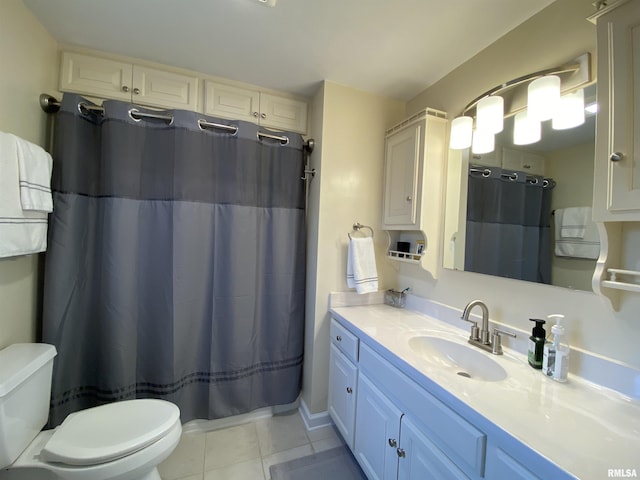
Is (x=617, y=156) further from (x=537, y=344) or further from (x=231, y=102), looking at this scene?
(x=231, y=102)

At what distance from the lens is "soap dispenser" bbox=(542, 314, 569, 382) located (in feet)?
2.91

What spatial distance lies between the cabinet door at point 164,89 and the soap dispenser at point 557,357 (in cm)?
212

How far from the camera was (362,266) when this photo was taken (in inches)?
65.4

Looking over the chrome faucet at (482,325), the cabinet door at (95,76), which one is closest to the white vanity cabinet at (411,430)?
the chrome faucet at (482,325)

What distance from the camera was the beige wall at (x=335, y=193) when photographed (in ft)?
5.52

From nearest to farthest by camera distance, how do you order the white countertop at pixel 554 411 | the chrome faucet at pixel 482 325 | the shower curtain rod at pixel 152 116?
the white countertop at pixel 554 411
the chrome faucet at pixel 482 325
the shower curtain rod at pixel 152 116

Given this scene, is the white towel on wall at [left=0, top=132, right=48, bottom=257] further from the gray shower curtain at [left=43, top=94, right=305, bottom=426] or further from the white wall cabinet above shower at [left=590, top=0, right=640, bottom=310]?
the white wall cabinet above shower at [left=590, top=0, right=640, bottom=310]

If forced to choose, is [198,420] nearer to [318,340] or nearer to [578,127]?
[318,340]

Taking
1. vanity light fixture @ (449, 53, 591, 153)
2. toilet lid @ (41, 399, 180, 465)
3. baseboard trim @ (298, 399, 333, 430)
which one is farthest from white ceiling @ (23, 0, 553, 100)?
baseboard trim @ (298, 399, 333, 430)

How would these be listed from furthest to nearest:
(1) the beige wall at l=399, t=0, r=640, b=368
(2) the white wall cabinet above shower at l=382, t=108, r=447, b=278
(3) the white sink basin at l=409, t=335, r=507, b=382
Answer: (2) the white wall cabinet above shower at l=382, t=108, r=447, b=278 → (3) the white sink basin at l=409, t=335, r=507, b=382 → (1) the beige wall at l=399, t=0, r=640, b=368

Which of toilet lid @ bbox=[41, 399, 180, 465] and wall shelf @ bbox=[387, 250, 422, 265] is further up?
wall shelf @ bbox=[387, 250, 422, 265]

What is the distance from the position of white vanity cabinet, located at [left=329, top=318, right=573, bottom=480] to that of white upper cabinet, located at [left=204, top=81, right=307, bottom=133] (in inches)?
55.8

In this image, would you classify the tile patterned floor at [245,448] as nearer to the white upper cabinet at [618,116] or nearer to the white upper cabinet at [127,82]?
the white upper cabinet at [618,116]

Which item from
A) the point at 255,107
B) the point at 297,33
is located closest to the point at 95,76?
the point at 255,107
